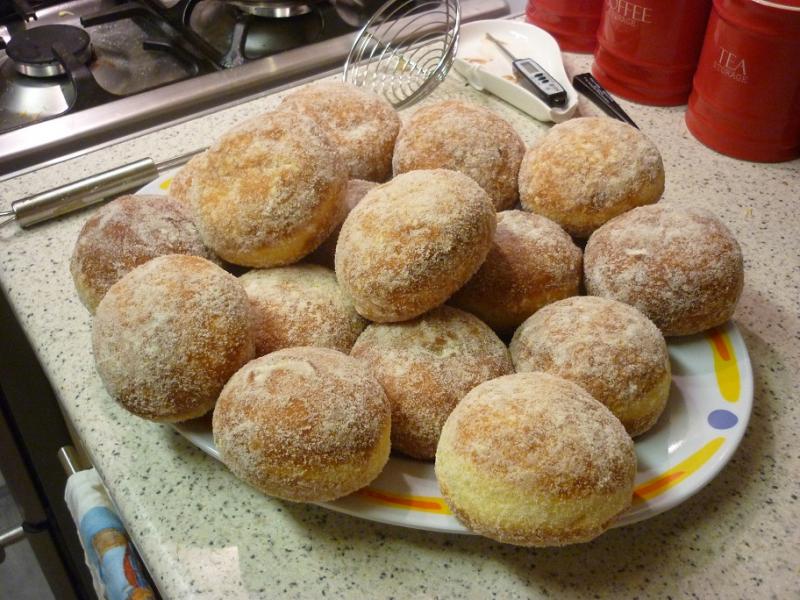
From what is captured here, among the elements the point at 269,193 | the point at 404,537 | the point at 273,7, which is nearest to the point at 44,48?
the point at 273,7

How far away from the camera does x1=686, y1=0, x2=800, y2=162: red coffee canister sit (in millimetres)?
1105

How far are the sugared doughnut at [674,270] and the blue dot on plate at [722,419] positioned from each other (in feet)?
0.33

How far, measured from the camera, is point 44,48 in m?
1.47

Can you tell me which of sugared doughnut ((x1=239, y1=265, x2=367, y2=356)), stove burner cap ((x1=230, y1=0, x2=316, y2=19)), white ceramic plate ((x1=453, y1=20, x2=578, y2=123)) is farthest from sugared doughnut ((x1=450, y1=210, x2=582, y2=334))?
stove burner cap ((x1=230, y1=0, x2=316, y2=19))

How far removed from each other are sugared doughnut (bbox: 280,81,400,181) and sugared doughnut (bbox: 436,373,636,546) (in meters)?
0.43

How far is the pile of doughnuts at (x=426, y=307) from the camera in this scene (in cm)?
62

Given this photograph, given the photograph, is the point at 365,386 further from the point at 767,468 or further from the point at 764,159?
the point at 764,159

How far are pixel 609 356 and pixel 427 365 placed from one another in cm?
17

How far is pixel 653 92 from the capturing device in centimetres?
139

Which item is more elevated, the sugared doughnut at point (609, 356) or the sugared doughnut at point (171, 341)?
the sugared doughnut at point (171, 341)

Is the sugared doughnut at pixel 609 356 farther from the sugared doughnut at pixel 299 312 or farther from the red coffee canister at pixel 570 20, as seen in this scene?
the red coffee canister at pixel 570 20

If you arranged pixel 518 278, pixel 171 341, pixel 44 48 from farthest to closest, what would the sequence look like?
pixel 44 48 < pixel 518 278 < pixel 171 341

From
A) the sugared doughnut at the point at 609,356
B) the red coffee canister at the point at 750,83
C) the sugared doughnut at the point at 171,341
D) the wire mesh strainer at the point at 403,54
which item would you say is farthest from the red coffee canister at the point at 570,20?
the sugared doughnut at the point at 171,341

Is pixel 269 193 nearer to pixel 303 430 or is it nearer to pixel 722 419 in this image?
pixel 303 430
